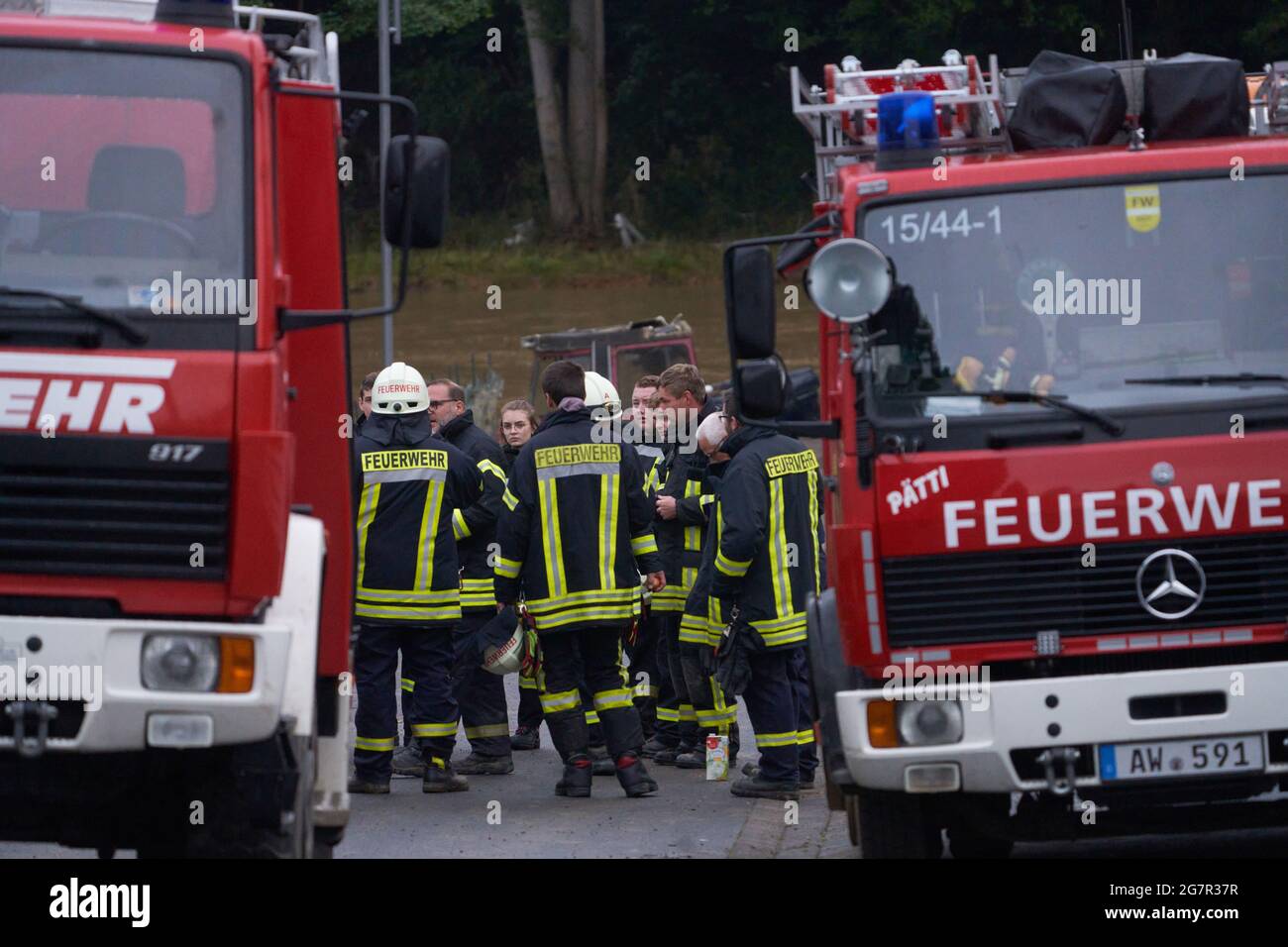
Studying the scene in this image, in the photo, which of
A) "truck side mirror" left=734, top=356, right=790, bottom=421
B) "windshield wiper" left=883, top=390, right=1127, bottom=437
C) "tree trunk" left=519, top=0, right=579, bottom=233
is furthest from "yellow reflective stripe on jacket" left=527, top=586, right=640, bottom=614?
"tree trunk" left=519, top=0, right=579, bottom=233

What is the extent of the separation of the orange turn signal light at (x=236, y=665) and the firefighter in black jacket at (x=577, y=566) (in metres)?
4.24

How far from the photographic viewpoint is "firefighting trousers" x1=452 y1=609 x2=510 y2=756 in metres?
10.9

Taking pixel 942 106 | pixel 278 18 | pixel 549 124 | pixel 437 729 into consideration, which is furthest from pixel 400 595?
pixel 549 124

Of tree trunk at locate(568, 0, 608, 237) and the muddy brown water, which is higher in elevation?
tree trunk at locate(568, 0, 608, 237)

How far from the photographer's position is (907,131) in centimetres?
698

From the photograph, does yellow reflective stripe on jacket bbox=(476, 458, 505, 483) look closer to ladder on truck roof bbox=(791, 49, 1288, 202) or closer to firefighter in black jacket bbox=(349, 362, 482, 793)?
firefighter in black jacket bbox=(349, 362, 482, 793)

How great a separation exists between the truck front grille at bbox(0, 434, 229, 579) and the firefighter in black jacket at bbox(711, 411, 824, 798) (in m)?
4.26

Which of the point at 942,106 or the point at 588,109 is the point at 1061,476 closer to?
the point at 942,106

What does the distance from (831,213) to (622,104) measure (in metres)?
39.3

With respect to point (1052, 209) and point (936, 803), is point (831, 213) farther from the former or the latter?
point (936, 803)

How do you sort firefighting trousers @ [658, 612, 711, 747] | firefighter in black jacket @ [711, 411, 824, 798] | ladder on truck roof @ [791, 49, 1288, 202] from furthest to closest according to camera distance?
1. firefighting trousers @ [658, 612, 711, 747]
2. firefighter in black jacket @ [711, 411, 824, 798]
3. ladder on truck roof @ [791, 49, 1288, 202]

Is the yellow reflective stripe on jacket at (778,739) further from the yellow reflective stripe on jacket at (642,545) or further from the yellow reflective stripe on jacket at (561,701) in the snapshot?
the yellow reflective stripe on jacket at (642,545)

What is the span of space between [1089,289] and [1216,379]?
48 centimetres

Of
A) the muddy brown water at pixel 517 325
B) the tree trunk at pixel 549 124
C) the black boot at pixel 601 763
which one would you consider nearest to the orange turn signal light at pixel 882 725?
the black boot at pixel 601 763
